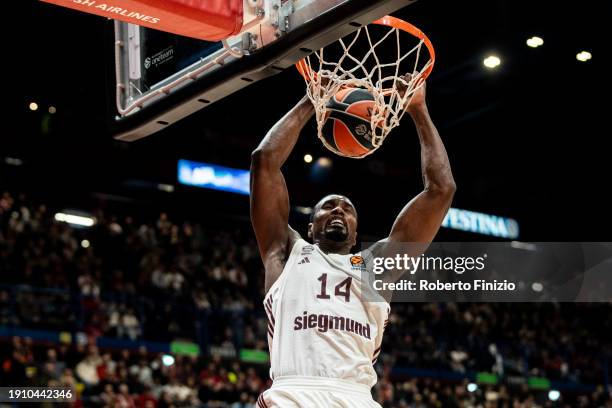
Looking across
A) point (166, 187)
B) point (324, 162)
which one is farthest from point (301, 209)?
point (166, 187)

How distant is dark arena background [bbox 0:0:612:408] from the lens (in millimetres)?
14594

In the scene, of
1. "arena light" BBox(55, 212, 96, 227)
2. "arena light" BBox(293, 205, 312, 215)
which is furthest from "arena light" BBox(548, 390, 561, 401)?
"arena light" BBox(55, 212, 96, 227)

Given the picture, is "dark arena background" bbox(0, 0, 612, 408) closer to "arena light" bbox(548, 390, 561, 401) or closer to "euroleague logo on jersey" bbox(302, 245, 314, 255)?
"arena light" bbox(548, 390, 561, 401)

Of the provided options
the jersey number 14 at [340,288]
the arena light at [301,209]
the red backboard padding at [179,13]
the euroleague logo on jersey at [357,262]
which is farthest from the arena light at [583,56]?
the jersey number 14 at [340,288]

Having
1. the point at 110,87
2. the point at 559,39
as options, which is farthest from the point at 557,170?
the point at 110,87

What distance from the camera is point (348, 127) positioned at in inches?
195

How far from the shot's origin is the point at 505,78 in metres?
17.0

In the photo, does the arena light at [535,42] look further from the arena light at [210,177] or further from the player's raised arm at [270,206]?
the player's raised arm at [270,206]

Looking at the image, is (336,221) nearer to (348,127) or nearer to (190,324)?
(348,127)

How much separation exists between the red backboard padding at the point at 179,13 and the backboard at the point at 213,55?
83 millimetres

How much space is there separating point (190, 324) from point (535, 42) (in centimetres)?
730

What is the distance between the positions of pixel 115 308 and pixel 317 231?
11951 mm

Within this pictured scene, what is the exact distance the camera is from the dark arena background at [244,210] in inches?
575

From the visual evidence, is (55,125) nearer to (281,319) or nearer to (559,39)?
(559,39)
